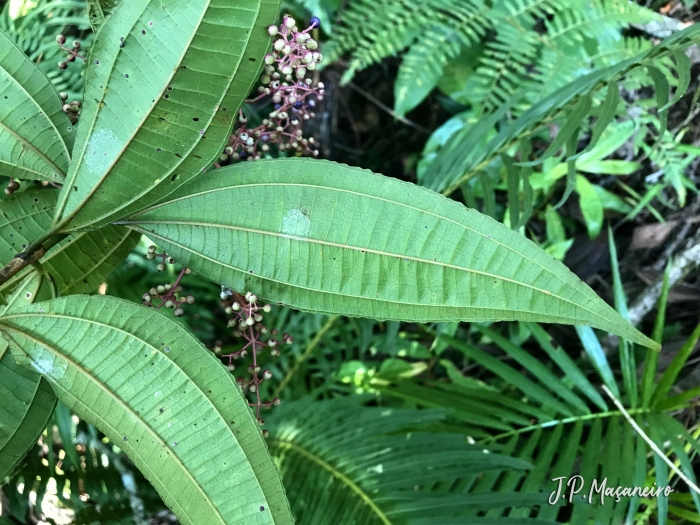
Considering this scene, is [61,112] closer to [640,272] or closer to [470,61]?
[470,61]

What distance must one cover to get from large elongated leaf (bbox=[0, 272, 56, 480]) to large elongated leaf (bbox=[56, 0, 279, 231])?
9cm

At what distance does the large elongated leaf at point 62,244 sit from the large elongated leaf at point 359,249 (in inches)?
6.5

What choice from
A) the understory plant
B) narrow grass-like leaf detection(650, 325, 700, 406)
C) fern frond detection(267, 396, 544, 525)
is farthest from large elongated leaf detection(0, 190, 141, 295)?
narrow grass-like leaf detection(650, 325, 700, 406)

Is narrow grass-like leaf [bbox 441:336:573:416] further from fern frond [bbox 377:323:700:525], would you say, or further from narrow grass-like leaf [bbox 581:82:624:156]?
narrow grass-like leaf [bbox 581:82:624:156]

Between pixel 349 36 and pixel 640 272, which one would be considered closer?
pixel 349 36

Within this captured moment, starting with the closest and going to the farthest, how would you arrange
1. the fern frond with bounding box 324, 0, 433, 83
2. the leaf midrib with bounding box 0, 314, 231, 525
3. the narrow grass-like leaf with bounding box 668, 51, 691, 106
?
the leaf midrib with bounding box 0, 314, 231, 525 < the narrow grass-like leaf with bounding box 668, 51, 691, 106 < the fern frond with bounding box 324, 0, 433, 83

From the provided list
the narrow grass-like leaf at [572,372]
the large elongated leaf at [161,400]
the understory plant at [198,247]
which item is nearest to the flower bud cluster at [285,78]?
the understory plant at [198,247]

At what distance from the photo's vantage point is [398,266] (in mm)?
402

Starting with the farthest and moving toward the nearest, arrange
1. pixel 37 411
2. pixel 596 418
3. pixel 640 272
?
pixel 640 272 < pixel 596 418 < pixel 37 411

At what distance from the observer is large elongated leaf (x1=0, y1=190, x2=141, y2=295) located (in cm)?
53

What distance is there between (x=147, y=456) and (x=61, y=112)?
37 centimetres

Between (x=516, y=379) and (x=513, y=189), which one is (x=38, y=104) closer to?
(x=513, y=189)

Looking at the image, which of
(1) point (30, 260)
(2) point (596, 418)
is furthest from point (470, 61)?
(1) point (30, 260)

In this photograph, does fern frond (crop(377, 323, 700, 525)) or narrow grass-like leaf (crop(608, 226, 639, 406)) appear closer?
fern frond (crop(377, 323, 700, 525))
